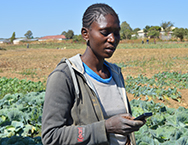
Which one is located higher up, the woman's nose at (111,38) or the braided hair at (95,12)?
the braided hair at (95,12)

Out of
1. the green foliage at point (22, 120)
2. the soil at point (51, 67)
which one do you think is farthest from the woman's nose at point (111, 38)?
the soil at point (51, 67)

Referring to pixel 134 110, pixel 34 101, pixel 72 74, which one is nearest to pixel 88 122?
pixel 72 74

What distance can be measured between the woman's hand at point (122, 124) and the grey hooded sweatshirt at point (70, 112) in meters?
0.04

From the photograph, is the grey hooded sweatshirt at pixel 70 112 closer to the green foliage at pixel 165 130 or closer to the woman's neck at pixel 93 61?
the woman's neck at pixel 93 61

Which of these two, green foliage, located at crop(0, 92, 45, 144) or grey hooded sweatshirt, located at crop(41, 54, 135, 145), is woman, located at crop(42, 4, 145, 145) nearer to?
grey hooded sweatshirt, located at crop(41, 54, 135, 145)

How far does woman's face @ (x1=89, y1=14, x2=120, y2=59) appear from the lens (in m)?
1.35

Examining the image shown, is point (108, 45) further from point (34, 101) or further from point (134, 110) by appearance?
point (34, 101)

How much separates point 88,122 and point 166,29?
90079 mm

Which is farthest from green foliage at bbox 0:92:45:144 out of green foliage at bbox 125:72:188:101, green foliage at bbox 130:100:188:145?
green foliage at bbox 125:72:188:101

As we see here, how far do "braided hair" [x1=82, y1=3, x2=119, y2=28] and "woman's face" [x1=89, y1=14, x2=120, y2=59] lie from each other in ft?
0.07

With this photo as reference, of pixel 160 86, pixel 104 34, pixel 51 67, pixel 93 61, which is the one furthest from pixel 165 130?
pixel 51 67

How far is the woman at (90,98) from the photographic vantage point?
46.5 inches

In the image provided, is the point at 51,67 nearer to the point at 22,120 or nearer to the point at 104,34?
the point at 22,120

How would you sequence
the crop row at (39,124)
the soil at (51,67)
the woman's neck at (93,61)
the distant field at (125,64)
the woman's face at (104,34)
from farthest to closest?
1. the distant field at (125,64)
2. the soil at (51,67)
3. the crop row at (39,124)
4. the woman's neck at (93,61)
5. the woman's face at (104,34)
